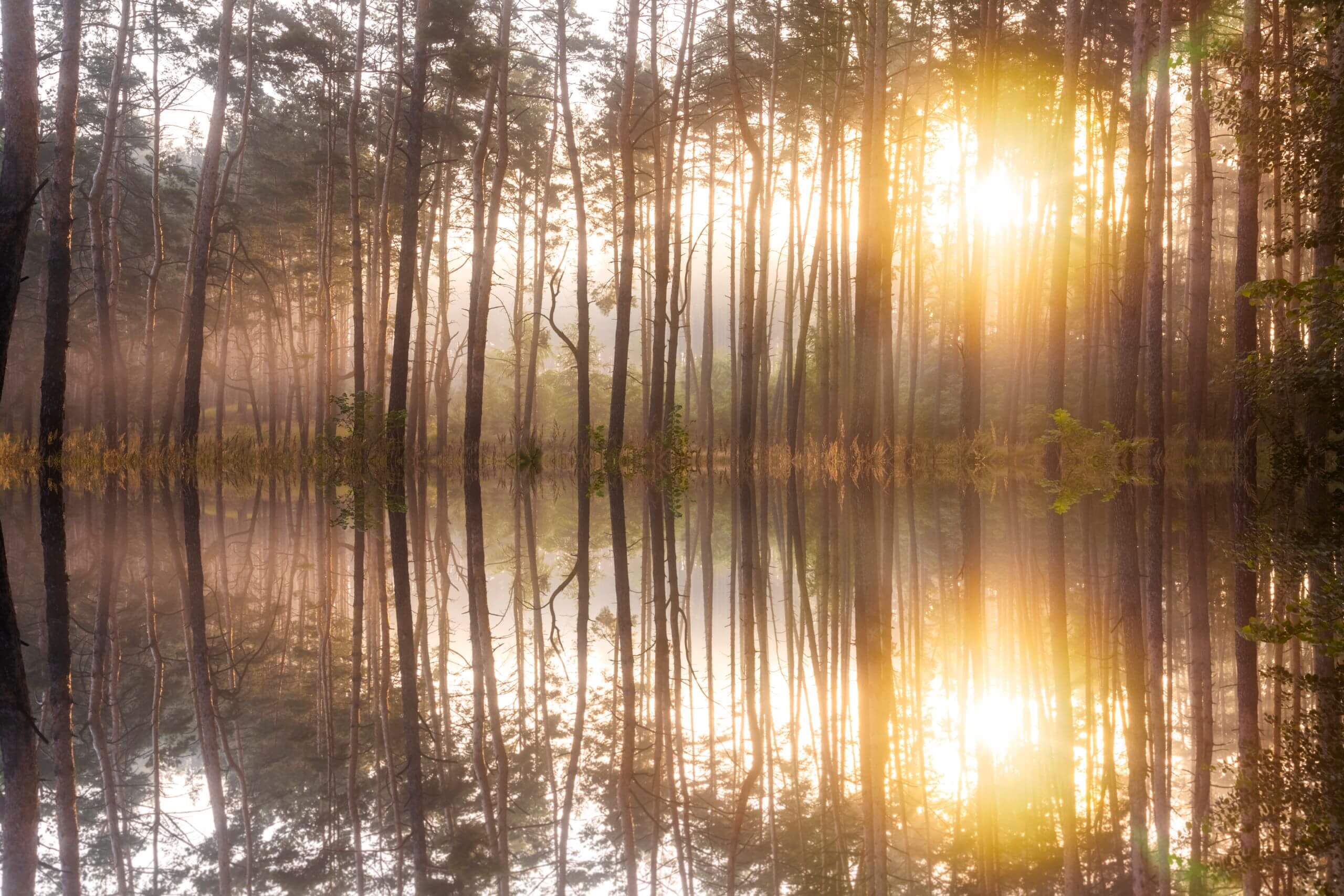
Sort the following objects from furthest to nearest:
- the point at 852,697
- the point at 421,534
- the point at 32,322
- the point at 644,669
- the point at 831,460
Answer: the point at 32,322 < the point at 831,460 < the point at 421,534 < the point at 644,669 < the point at 852,697

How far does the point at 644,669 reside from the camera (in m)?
3.19

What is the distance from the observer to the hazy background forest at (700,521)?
190 centimetres

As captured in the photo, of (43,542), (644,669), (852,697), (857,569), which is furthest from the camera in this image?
(43,542)

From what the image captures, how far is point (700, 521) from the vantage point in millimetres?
8828

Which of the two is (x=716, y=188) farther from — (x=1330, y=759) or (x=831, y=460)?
(x=1330, y=759)

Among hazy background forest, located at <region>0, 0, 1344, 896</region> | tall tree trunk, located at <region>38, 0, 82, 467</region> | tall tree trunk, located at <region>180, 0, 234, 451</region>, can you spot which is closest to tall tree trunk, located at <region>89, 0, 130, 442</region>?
hazy background forest, located at <region>0, 0, 1344, 896</region>

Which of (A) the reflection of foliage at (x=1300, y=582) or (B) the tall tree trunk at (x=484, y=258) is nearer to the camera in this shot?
(A) the reflection of foliage at (x=1300, y=582)

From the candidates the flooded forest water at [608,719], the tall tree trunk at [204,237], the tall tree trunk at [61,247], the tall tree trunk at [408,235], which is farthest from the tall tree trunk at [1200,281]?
the tall tree trunk at [61,247]

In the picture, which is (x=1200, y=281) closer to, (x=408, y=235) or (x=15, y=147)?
(x=408, y=235)

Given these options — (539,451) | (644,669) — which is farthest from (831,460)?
(644,669)

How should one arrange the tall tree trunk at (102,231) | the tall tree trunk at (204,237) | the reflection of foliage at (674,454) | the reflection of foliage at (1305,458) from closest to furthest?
the reflection of foliage at (1305,458) → the reflection of foliage at (674,454) → the tall tree trunk at (204,237) → the tall tree trunk at (102,231)

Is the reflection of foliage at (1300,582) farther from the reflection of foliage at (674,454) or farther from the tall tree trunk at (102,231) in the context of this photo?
the tall tree trunk at (102,231)

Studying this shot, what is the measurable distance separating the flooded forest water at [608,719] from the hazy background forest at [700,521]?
18 millimetres

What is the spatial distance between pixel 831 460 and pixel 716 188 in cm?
1219
